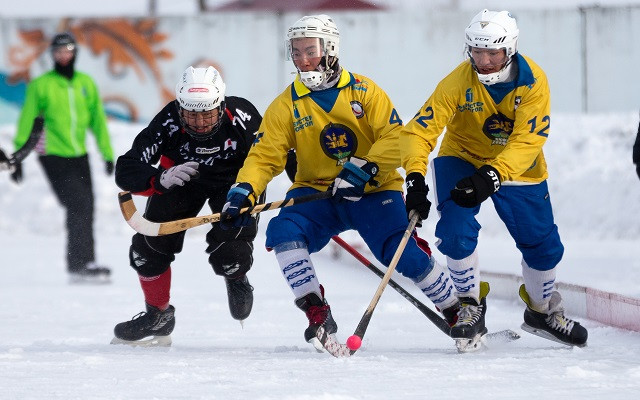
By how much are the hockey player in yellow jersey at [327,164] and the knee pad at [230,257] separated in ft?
1.65

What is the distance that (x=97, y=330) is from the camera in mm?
6777

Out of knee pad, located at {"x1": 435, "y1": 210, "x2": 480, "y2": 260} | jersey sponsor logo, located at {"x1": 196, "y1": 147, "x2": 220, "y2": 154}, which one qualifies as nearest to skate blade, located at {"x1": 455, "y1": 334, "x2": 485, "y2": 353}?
knee pad, located at {"x1": 435, "y1": 210, "x2": 480, "y2": 260}

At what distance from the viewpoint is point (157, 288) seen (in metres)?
6.20

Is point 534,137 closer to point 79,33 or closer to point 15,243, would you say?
point 15,243

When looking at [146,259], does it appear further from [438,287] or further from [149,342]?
[438,287]

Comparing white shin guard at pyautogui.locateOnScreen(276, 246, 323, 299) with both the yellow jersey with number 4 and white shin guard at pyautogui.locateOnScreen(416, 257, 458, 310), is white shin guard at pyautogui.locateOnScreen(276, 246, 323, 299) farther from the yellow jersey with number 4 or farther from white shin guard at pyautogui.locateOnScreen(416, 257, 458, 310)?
white shin guard at pyautogui.locateOnScreen(416, 257, 458, 310)

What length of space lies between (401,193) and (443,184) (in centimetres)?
22

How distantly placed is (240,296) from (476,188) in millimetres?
1648

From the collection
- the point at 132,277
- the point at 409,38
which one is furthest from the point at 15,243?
the point at 409,38

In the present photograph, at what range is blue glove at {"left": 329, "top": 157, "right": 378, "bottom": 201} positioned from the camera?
5.41m

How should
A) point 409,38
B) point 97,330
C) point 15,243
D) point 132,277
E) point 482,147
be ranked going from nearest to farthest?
1. point 482,147
2. point 97,330
3. point 132,277
4. point 15,243
5. point 409,38

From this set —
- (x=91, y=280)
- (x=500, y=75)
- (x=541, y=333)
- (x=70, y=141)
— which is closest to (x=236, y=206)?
(x=500, y=75)

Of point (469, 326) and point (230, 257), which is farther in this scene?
point (230, 257)

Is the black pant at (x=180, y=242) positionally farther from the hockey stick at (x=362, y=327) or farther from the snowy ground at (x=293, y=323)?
the hockey stick at (x=362, y=327)
